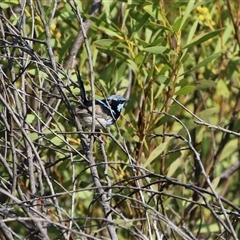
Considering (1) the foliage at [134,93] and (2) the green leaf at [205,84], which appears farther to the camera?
(2) the green leaf at [205,84]

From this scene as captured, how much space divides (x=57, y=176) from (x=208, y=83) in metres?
1.09

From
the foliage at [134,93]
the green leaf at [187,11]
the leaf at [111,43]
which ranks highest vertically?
the green leaf at [187,11]

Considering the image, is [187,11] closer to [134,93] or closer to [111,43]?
[111,43]

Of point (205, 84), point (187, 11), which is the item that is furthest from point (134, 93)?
point (187, 11)

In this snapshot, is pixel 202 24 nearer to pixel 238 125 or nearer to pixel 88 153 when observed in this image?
pixel 238 125

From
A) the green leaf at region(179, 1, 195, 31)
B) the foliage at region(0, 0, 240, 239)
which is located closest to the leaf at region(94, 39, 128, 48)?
the foliage at region(0, 0, 240, 239)

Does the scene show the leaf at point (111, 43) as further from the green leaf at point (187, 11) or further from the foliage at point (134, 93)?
the green leaf at point (187, 11)

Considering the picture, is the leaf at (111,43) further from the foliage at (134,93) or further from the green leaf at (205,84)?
the green leaf at (205,84)

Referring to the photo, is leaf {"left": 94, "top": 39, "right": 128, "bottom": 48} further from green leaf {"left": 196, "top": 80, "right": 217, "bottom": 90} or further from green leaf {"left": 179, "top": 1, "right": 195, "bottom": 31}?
green leaf {"left": 196, "top": 80, "right": 217, "bottom": 90}

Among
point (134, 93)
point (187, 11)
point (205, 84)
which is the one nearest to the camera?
point (187, 11)

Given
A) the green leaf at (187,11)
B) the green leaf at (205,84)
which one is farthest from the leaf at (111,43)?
the green leaf at (205,84)

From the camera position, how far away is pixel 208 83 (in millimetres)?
3998

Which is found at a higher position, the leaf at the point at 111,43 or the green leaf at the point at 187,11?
the green leaf at the point at 187,11

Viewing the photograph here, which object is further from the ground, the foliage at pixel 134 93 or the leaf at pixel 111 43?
the leaf at pixel 111 43
